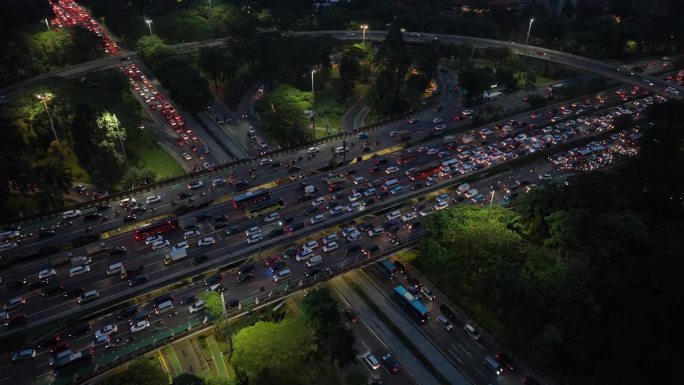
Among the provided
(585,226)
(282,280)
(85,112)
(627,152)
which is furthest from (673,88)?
(85,112)

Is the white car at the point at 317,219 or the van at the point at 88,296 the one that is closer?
the van at the point at 88,296

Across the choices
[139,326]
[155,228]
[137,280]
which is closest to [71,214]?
[155,228]

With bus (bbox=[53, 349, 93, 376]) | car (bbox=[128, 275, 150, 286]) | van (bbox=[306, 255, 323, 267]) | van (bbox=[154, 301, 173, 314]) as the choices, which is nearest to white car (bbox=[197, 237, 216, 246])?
car (bbox=[128, 275, 150, 286])

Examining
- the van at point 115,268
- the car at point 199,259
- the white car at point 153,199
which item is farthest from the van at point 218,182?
the van at point 115,268

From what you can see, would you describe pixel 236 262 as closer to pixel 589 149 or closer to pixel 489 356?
pixel 489 356

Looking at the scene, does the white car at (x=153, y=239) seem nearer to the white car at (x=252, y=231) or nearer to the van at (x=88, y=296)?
the van at (x=88, y=296)

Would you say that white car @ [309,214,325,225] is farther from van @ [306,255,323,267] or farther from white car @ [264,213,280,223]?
van @ [306,255,323,267]
